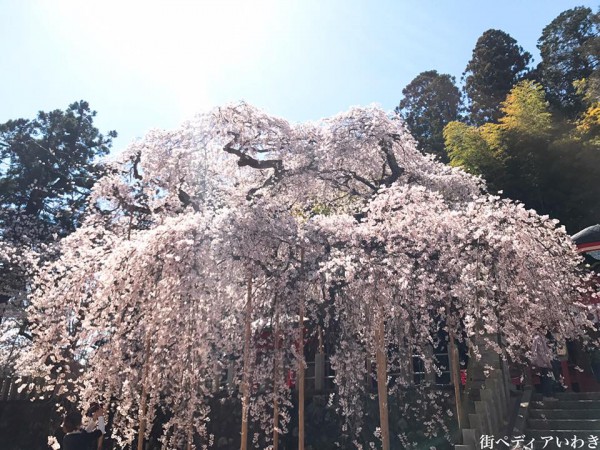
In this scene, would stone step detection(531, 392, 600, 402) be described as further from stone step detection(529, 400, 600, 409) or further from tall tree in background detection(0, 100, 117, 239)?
tall tree in background detection(0, 100, 117, 239)

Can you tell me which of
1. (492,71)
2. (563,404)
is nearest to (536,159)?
(492,71)

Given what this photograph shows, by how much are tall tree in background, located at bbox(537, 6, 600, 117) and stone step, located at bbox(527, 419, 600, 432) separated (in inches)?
851

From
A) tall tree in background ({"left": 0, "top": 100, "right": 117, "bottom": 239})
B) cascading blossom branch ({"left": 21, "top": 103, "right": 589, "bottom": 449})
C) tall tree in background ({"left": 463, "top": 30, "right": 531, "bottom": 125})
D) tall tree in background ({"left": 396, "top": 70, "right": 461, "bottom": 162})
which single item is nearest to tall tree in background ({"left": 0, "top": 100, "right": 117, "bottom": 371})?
tall tree in background ({"left": 0, "top": 100, "right": 117, "bottom": 239})

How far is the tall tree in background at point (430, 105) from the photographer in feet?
95.4

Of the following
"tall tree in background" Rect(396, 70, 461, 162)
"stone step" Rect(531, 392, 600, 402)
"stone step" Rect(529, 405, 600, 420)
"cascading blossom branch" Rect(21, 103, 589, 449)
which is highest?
"tall tree in background" Rect(396, 70, 461, 162)

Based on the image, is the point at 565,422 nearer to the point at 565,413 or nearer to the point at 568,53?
the point at 565,413

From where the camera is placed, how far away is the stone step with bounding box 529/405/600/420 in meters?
7.32

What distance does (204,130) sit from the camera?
986 centimetres

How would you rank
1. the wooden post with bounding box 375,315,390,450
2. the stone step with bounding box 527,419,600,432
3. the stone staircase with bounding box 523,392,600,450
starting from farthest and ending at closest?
the stone step with bounding box 527,419,600,432 → the stone staircase with bounding box 523,392,600,450 → the wooden post with bounding box 375,315,390,450

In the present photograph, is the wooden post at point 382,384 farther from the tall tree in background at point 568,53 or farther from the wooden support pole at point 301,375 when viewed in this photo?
the tall tree in background at point 568,53

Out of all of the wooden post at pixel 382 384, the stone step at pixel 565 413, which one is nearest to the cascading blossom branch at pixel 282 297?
the wooden post at pixel 382 384

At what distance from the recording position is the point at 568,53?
28609 millimetres

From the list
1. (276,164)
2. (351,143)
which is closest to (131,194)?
(276,164)

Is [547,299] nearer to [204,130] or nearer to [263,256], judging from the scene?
[263,256]
